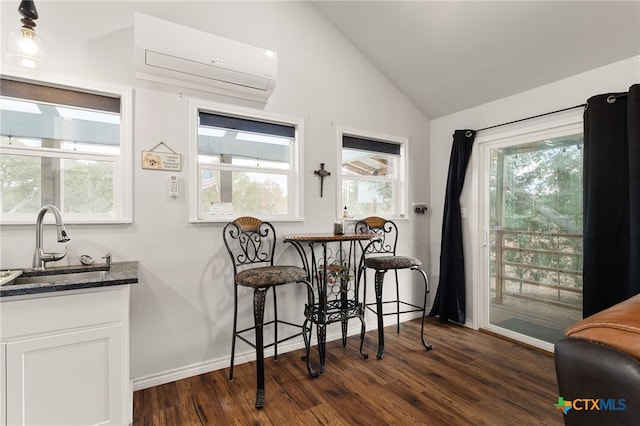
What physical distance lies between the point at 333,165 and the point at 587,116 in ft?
6.64

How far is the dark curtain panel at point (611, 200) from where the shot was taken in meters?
2.04

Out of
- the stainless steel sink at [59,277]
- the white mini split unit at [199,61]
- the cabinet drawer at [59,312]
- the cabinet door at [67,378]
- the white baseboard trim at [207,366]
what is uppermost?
the white mini split unit at [199,61]

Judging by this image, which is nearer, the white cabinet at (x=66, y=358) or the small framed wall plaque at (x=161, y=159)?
the white cabinet at (x=66, y=358)

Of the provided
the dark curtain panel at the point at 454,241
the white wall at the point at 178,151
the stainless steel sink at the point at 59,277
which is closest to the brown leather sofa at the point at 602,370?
the stainless steel sink at the point at 59,277

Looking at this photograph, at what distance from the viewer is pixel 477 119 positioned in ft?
10.4

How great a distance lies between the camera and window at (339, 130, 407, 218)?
123 inches

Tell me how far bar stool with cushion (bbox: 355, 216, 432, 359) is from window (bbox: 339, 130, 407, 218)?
0.16 m

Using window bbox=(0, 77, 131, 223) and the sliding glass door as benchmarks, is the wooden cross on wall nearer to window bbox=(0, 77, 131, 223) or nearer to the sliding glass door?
window bbox=(0, 77, 131, 223)

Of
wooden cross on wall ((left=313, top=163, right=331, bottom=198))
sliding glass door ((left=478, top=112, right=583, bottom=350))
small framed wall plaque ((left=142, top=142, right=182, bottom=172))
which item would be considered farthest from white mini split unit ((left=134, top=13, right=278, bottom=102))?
sliding glass door ((left=478, top=112, right=583, bottom=350))

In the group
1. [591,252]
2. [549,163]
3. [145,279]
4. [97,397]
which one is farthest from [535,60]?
[97,397]

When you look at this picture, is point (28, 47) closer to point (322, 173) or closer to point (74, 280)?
point (74, 280)

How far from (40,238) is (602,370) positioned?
2.42 m

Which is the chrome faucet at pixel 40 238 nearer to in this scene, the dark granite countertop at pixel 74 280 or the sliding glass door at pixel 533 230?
the dark granite countertop at pixel 74 280

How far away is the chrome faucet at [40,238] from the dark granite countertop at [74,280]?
0.05 metres
